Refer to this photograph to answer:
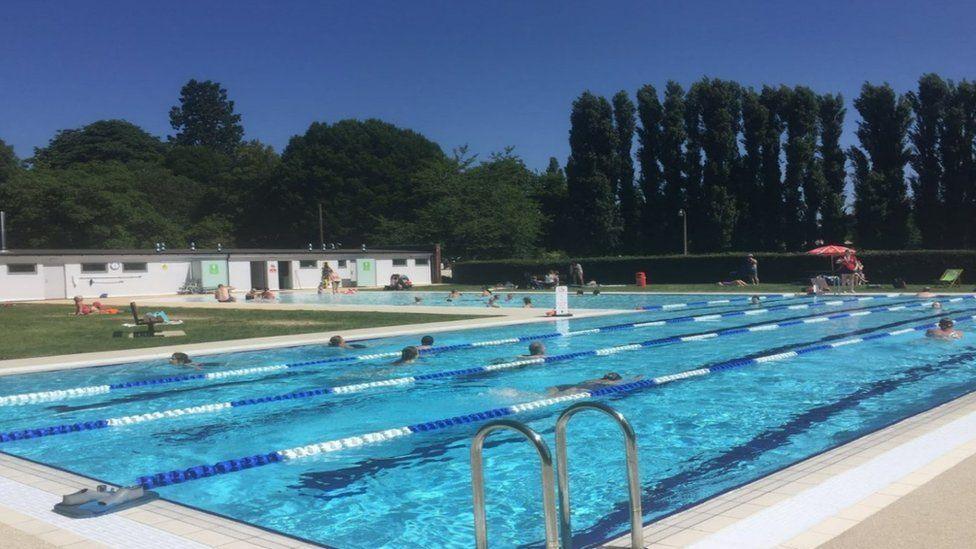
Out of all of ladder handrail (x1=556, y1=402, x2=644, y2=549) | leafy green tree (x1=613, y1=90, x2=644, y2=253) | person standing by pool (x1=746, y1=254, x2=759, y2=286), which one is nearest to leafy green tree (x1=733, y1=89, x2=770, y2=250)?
leafy green tree (x1=613, y1=90, x2=644, y2=253)

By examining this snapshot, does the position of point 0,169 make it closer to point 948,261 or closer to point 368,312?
point 368,312

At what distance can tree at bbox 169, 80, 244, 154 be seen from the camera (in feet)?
382

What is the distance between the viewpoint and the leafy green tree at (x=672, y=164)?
48188 mm

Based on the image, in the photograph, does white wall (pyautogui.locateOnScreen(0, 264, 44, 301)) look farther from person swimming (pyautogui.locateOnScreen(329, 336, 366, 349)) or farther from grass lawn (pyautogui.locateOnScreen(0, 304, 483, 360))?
person swimming (pyautogui.locateOnScreen(329, 336, 366, 349))

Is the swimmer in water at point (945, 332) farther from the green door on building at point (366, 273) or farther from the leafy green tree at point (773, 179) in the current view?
the green door on building at point (366, 273)

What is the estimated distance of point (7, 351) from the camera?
1416 centimetres

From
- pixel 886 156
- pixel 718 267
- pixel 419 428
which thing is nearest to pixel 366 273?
pixel 718 267

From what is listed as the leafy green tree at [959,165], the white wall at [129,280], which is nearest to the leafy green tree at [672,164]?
the leafy green tree at [959,165]

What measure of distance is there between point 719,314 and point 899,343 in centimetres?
658

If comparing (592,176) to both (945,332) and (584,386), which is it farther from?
(584,386)

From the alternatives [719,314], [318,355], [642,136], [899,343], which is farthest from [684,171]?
[318,355]

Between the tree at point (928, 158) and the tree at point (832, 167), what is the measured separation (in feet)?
12.8

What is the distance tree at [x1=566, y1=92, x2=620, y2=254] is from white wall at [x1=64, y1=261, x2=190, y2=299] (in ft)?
82.6

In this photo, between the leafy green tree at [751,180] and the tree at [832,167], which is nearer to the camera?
the tree at [832,167]
